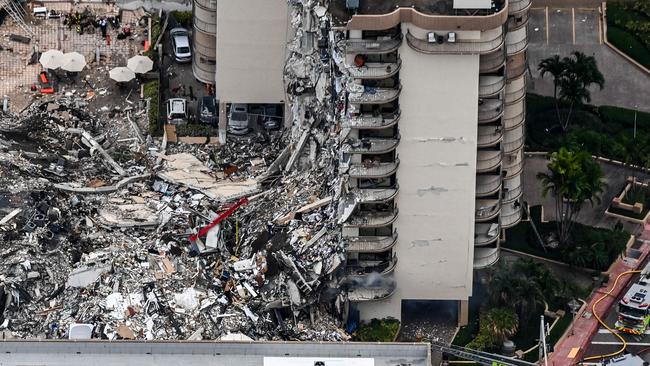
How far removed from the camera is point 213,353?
19738cm

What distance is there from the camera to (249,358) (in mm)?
197250

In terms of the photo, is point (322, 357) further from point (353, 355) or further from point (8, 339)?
point (8, 339)

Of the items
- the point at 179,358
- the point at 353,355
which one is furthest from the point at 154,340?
the point at 353,355

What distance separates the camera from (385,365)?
197 meters

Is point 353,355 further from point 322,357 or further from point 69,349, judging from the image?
point 69,349

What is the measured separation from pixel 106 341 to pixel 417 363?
22271 millimetres

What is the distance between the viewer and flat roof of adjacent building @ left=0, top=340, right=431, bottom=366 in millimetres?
196375

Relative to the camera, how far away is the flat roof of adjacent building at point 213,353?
7731 inches

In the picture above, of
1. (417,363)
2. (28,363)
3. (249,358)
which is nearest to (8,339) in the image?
(28,363)

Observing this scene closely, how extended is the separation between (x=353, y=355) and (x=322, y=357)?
88.0 inches

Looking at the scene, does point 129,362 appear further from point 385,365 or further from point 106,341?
point 385,365

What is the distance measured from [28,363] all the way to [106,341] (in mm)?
5821

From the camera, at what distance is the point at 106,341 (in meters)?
197

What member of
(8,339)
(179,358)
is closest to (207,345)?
(179,358)
